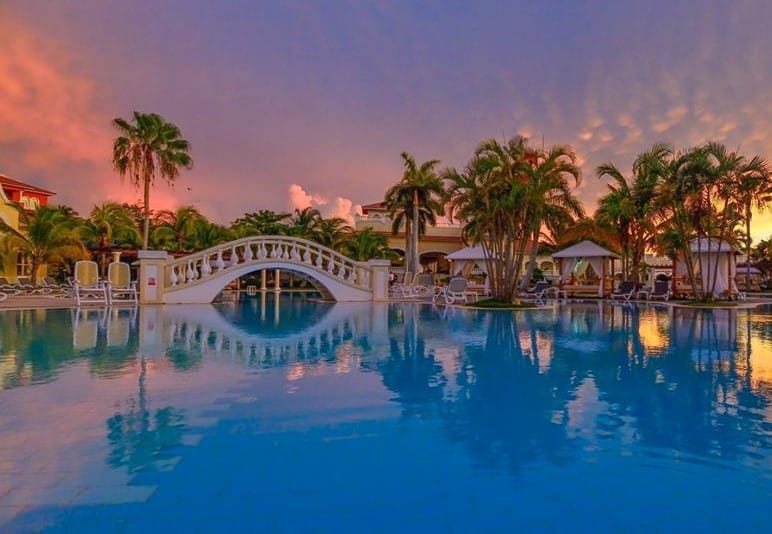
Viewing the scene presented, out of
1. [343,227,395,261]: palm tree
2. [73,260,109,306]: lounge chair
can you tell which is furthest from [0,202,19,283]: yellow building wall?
[343,227,395,261]: palm tree

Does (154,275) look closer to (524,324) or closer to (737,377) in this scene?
(524,324)

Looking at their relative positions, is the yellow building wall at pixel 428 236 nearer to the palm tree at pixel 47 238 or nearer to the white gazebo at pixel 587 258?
the white gazebo at pixel 587 258

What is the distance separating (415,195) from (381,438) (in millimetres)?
27792

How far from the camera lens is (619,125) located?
22.5 meters

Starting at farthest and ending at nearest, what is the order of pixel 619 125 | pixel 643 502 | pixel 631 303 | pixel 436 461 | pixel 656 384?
1. pixel 631 303
2. pixel 619 125
3. pixel 656 384
4. pixel 436 461
5. pixel 643 502

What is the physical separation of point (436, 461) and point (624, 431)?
195 cm

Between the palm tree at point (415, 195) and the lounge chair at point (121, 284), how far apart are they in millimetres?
15558

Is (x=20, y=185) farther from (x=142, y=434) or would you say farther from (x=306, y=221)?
(x=142, y=434)

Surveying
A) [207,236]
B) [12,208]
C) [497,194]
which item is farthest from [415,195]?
[12,208]

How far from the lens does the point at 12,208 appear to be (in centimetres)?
3269

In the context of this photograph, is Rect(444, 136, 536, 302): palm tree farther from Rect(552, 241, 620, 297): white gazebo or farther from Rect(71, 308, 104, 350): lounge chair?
Rect(71, 308, 104, 350): lounge chair

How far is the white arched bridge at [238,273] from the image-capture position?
2052cm

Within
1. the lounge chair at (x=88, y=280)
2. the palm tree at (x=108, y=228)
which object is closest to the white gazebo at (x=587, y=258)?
the lounge chair at (x=88, y=280)


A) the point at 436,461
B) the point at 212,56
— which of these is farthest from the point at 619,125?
the point at 436,461
